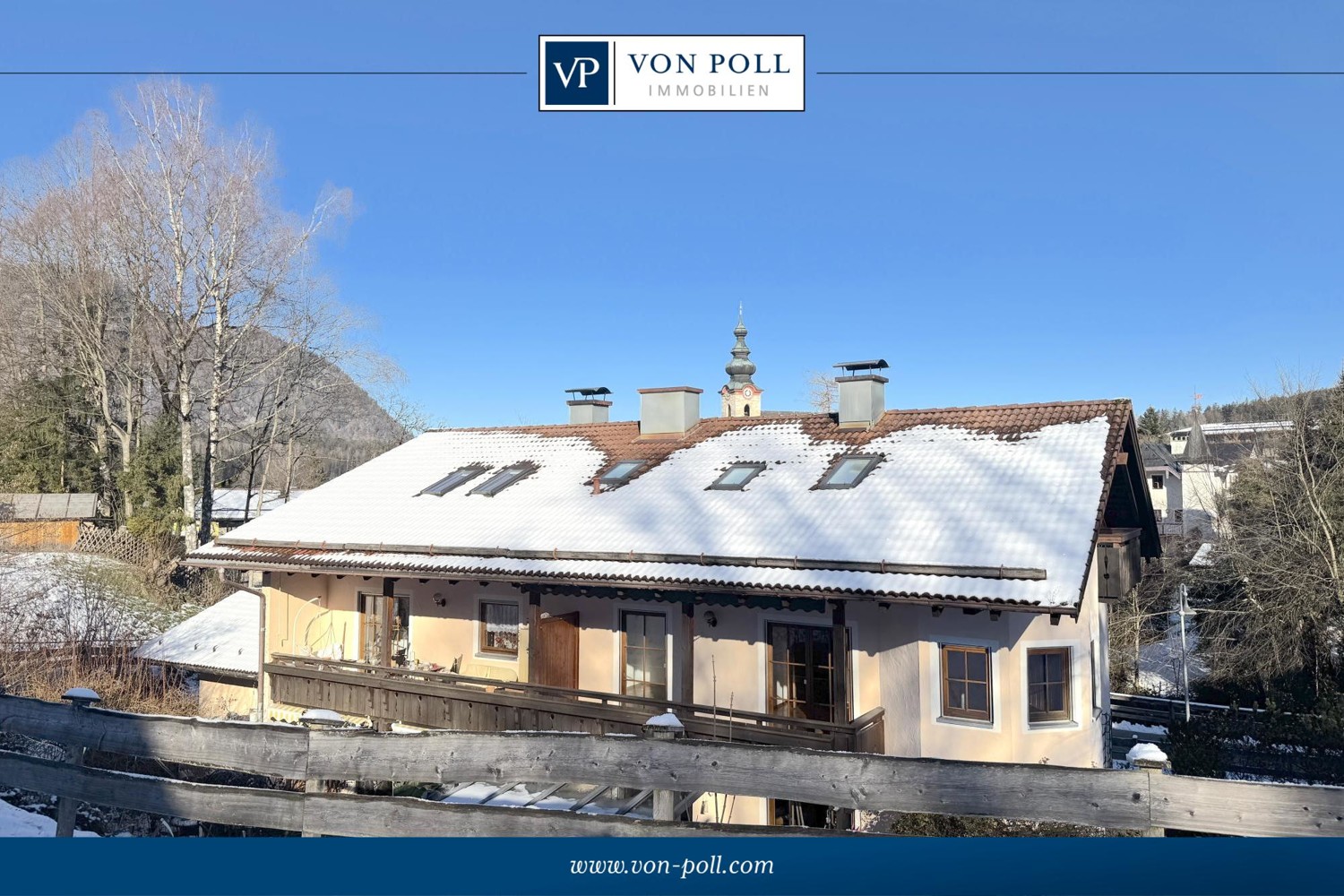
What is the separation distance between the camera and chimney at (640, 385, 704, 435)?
57.2 feet

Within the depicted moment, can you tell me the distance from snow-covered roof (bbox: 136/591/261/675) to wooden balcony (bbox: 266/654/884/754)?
153 centimetres

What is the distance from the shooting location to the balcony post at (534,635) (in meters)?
13.2

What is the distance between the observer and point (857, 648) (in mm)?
11617

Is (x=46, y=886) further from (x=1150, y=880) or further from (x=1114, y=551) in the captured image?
(x=1114, y=551)

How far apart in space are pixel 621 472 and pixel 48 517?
21.9 metres

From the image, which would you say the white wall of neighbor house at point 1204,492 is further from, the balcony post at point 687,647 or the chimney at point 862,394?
the balcony post at point 687,647

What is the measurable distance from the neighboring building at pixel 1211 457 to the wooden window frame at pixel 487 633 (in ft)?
71.1

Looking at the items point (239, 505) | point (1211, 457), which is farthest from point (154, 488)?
point (1211, 457)

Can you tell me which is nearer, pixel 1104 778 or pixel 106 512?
pixel 1104 778

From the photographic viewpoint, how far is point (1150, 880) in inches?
138

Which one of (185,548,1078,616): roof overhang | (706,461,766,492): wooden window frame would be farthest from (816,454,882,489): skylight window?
(185,548,1078,616): roof overhang

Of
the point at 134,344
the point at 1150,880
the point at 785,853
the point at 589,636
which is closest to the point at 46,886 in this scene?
the point at 785,853

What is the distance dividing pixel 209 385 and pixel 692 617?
75.2 ft

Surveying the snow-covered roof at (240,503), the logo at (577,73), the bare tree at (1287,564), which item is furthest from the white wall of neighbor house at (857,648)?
the snow-covered roof at (240,503)
